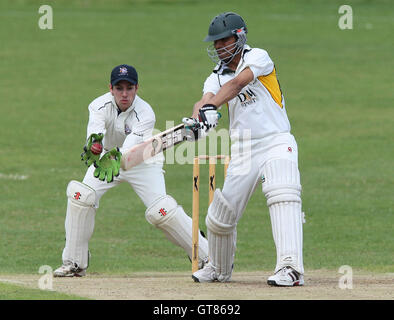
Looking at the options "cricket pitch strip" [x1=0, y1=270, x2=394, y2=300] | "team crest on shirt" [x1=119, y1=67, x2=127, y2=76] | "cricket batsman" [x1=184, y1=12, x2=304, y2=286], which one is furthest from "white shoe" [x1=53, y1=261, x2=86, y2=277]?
"team crest on shirt" [x1=119, y1=67, x2=127, y2=76]

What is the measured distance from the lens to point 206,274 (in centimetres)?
789

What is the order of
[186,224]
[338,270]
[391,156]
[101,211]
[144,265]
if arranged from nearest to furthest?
1. [186,224]
2. [338,270]
3. [144,265]
4. [101,211]
5. [391,156]

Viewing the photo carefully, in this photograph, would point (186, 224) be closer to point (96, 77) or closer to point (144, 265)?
point (144, 265)

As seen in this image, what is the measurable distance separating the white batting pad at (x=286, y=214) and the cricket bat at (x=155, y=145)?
706 mm

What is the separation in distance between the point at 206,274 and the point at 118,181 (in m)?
1.42

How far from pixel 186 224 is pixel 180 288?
5.41 feet

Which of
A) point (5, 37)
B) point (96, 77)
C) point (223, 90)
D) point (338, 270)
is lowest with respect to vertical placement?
point (338, 270)

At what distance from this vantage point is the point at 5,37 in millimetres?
27562

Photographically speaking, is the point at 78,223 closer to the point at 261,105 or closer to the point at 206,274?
the point at 206,274

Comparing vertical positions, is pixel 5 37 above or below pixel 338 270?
above

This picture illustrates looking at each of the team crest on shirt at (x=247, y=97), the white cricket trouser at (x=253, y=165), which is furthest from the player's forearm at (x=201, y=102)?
the white cricket trouser at (x=253, y=165)

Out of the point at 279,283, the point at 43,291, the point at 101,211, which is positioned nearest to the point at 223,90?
the point at 279,283

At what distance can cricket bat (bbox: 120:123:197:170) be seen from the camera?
7348 millimetres

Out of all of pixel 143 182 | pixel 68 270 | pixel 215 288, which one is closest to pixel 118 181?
pixel 143 182
